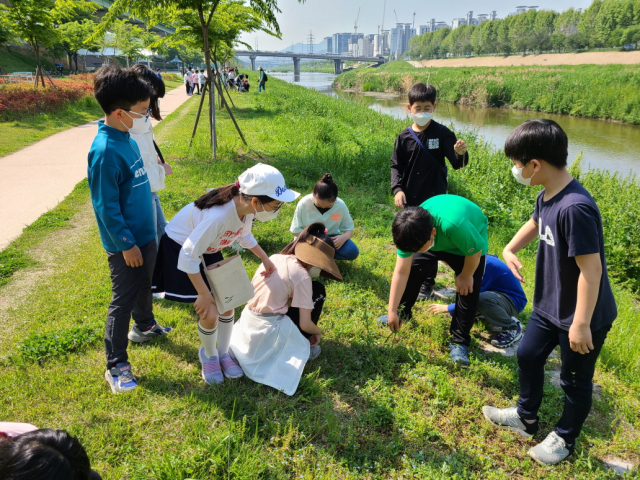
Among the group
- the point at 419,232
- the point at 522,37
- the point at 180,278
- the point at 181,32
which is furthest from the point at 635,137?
the point at 522,37

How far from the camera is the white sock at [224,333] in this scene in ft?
9.14

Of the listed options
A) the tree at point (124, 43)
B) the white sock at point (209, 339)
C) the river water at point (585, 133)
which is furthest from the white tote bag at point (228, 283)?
the tree at point (124, 43)

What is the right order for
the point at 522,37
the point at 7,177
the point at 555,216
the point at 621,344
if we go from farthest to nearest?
the point at 522,37 < the point at 7,177 < the point at 621,344 < the point at 555,216

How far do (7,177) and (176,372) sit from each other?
20.2 ft

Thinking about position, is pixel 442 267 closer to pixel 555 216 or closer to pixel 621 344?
pixel 621 344

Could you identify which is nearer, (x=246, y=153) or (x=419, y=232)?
(x=419, y=232)

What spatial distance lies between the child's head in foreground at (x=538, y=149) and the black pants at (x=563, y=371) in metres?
0.75

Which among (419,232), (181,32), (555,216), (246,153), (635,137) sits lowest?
(635,137)

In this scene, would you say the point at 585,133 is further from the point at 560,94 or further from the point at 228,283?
the point at 228,283

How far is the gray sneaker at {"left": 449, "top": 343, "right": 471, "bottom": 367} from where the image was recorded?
3.01 meters

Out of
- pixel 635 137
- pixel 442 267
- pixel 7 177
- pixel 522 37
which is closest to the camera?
pixel 442 267

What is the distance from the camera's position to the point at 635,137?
1595 centimetres

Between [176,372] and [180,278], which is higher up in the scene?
[180,278]

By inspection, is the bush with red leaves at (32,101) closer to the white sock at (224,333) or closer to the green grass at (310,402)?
the green grass at (310,402)
